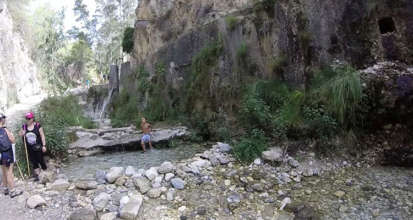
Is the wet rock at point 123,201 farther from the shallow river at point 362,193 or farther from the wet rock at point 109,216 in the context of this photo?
the shallow river at point 362,193

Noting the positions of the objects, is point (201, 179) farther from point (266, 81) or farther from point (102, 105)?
point (102, 105)

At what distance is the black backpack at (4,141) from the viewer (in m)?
4.84

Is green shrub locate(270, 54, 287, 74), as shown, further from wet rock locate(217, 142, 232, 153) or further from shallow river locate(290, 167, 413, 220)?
shallow river locate(290, 167, 413, 220)

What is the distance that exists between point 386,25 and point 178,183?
544cm

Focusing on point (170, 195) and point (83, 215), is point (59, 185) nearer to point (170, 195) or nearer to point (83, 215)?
point (83, 215)

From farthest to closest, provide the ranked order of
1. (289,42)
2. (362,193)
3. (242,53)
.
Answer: (242,53) → (289,42) → (362,193)

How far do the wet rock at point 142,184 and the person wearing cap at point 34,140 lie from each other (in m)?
2.10

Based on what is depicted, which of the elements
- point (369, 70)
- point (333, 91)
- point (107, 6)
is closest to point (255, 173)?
point (333, 91)

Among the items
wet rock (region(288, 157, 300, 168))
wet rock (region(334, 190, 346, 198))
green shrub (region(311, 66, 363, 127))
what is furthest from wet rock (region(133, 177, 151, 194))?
green shrub (region(311, 66, 363, 127))

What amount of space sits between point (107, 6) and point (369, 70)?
1362 inches

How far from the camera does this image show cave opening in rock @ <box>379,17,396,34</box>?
19.2 ft

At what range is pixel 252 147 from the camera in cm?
594

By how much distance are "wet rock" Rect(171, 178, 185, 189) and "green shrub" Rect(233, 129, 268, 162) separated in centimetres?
148

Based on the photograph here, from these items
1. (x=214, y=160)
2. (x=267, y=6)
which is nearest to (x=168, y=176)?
(x=214, y=160)
